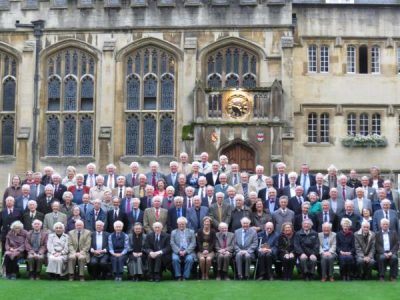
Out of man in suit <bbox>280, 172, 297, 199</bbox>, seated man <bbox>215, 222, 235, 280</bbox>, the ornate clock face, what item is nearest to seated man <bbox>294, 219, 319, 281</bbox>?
seated man <bbox>215, 222, 235, 280</bbox>

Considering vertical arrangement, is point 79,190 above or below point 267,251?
above

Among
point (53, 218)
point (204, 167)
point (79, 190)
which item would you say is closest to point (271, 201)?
point (204, 167)

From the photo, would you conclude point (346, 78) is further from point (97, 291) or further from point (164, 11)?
point (97, 291)

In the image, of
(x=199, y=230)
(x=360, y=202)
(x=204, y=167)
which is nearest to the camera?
(x=199, y=230)

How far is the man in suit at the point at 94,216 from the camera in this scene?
17045mm

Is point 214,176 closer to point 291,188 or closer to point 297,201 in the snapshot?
point 291,188

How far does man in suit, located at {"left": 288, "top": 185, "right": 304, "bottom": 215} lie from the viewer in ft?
57.8

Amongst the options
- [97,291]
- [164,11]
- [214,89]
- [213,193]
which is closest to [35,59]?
[164,11]

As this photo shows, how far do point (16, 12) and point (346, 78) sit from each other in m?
15.2

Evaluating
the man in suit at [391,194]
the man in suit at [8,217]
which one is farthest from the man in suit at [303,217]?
the man in suit at [8,217]

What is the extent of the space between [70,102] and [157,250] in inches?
700

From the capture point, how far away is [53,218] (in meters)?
17.0

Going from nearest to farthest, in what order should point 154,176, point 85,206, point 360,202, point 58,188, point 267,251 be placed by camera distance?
1. point 267,251
2. point 85,206
3. point 360,202
4. point 58,188
5. point 154,176

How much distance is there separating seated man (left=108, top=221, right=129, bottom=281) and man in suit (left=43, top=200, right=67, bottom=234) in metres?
1.31
